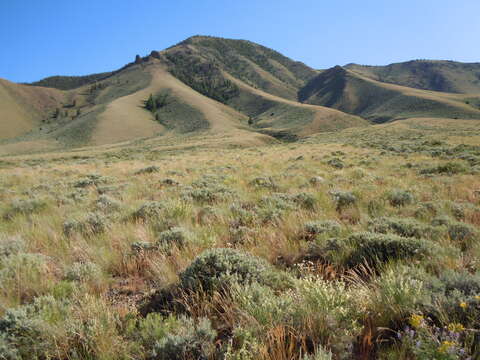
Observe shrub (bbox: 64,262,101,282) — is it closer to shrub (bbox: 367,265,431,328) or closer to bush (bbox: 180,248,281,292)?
bush (bbox: 180,248,281,292)

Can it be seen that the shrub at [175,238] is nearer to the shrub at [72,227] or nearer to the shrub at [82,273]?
the shrub at [82,273]

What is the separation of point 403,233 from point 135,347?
3.97m

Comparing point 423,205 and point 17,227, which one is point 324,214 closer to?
point 423,205

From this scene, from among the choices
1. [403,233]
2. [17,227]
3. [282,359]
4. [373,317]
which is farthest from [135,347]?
[17,227]

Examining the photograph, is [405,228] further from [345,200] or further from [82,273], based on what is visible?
[82,273]

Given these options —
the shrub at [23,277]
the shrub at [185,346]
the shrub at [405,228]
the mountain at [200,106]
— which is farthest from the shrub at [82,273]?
the mountain at [200,106]

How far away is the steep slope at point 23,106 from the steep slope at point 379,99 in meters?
154

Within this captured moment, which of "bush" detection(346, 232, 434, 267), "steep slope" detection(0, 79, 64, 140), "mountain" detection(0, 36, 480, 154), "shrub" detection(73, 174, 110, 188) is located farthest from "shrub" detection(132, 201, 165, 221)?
"steep slope" detection(0, 79, 64, 140)

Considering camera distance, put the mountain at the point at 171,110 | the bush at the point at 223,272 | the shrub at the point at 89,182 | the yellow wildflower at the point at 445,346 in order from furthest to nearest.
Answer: the mountain at the point at 171,110 < the shrub at the point at 89,182 < the bush at the point at 223,272 < the yellow wildflower at the point at 445,346

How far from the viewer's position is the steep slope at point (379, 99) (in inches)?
3374

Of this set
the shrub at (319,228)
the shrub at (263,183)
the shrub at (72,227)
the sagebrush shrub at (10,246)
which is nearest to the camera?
the sagebrush shrub at (10,246)

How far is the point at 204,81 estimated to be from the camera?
16350 centimetres

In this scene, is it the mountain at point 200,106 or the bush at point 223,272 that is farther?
the mountain at point 200,106

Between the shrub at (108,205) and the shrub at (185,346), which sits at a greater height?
the shrub at (108,205)
